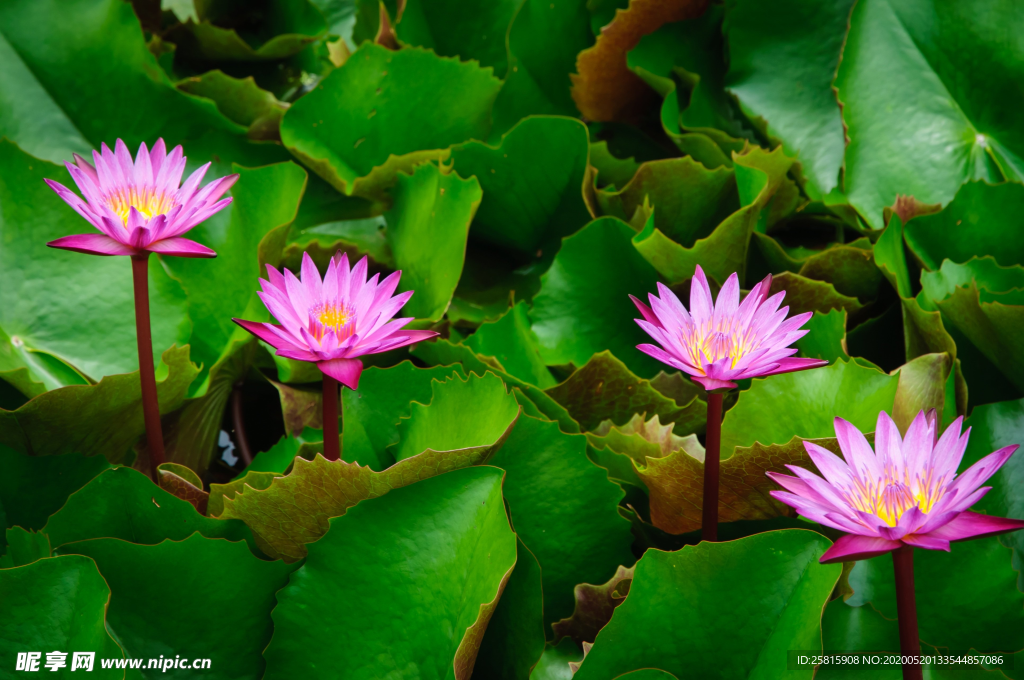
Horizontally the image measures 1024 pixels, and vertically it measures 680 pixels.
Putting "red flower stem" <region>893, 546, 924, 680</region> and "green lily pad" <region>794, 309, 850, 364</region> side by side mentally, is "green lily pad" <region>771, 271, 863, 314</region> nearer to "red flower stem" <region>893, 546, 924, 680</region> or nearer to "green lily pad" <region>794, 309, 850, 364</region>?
"green lily pad" <region>794, 309, 850, 364</region>

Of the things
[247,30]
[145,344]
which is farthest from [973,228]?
[247,30]

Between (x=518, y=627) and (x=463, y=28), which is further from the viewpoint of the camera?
(x=463, y=28)

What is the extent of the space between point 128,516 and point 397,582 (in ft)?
0.59

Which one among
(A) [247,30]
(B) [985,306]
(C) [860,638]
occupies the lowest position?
(C) [860,638]

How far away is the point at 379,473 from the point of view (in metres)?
0.44

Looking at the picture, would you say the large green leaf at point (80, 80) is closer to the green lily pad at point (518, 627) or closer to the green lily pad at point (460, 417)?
the green lily pad at point (460, 417)

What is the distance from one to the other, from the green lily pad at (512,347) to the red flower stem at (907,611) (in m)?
Answer: 0.33

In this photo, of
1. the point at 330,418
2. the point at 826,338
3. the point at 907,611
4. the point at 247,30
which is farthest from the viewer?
the point at 247,30

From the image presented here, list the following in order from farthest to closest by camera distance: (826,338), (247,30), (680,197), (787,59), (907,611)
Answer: (247,30), (787,59), (680,197), (826,338), (907,611)

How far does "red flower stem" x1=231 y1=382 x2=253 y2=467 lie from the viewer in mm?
670

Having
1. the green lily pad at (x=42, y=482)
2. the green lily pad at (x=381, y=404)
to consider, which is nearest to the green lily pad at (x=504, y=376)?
the green lily pad at (x=381, y=404)

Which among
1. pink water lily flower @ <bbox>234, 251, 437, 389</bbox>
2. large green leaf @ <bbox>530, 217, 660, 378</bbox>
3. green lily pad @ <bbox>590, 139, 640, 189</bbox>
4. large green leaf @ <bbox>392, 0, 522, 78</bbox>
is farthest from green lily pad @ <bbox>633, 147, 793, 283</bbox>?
large green leaf @ <bbox>392, 0, 522, 78</bbox>

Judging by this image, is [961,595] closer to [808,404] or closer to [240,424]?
[808,404]

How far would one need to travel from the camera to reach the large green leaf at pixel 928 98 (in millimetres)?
751
